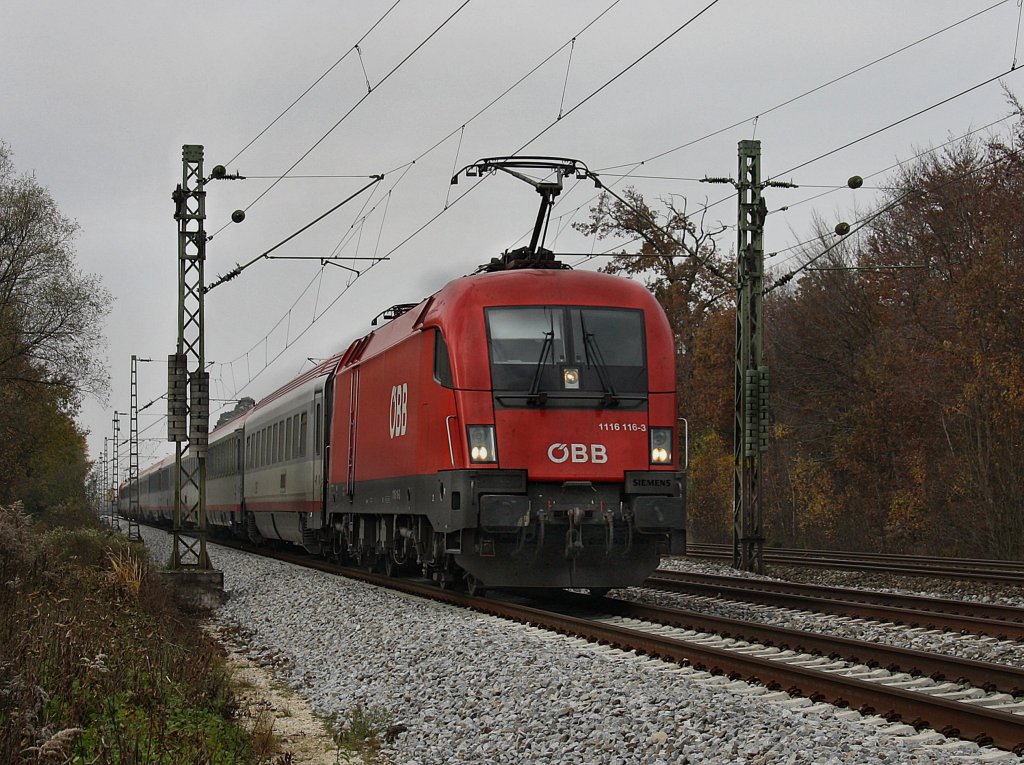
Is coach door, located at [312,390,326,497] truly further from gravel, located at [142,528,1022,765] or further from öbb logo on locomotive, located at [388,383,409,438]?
gravel, located at [142,528,1022,765]

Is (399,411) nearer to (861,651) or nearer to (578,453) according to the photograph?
(578,453)

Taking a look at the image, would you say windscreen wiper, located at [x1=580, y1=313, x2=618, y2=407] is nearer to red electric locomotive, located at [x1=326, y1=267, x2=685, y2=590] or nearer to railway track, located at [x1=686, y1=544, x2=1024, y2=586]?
red electric locomotive, located at [x1=326, y1=267, x2=685, y2=590]

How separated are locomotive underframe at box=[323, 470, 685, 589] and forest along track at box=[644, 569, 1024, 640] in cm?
199

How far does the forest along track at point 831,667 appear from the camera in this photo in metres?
6.80

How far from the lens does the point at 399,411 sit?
49.2 feet

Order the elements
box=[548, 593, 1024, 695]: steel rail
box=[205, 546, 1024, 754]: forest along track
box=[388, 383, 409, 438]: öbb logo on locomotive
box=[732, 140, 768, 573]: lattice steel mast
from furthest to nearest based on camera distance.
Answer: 1. box=[732, 140, 768, 573]: lattice steel mast
2. box=[388, 383, 409, 438]: öbb logo on locomotive
3. box=[548, 593, 1024, 695]: steel rail
4. box=[205, 546, 1024, 754]: forest along track

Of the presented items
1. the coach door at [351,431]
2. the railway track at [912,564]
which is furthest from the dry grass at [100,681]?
the railway track at [912,564]

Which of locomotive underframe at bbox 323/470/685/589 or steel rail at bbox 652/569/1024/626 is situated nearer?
locomotive underframe at bbox 323/470/685/589

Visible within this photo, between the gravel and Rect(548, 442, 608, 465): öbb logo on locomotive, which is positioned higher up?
Rect(548, 442, 608, 465): öbb logo on locomotive

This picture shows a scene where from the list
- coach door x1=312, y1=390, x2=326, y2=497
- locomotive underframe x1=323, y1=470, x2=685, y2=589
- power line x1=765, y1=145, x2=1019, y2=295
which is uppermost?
power line x1=765, y1=145, x2=1019, y2=295

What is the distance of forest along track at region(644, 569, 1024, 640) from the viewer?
11492mm

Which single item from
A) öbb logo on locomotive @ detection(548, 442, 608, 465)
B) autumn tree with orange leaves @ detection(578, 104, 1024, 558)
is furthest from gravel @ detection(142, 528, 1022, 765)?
autumn tree with orange leaves @ detection(578, 104, 1024, 558)

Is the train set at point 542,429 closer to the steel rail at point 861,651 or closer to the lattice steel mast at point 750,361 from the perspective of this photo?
the steel rail at point 861,651

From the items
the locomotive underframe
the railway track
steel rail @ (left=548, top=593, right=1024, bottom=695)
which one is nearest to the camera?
steel rail @ (left=548, top=593, right=1024, bottom=695)
